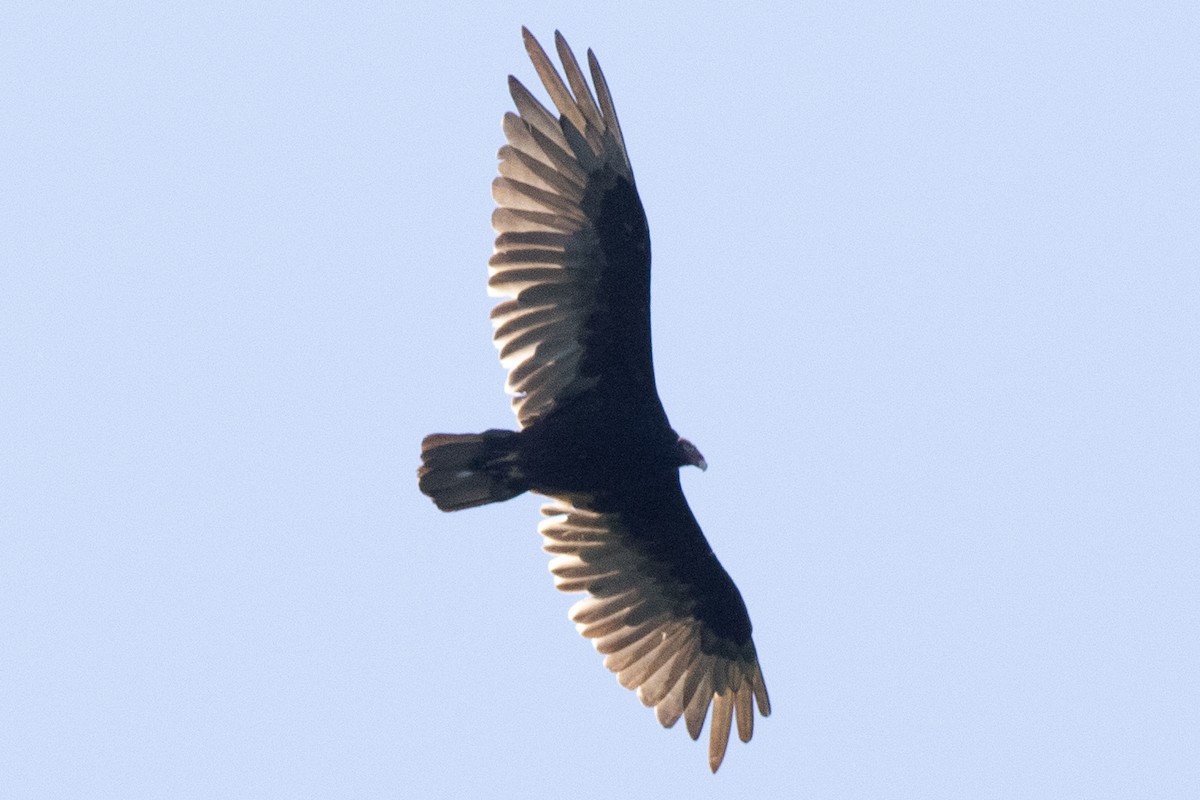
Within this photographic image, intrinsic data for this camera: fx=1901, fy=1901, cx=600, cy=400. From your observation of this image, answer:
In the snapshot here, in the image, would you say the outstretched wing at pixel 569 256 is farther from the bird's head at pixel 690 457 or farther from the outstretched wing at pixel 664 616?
the outstretched wing at pixel 664 616

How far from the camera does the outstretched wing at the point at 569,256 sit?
9008 mm

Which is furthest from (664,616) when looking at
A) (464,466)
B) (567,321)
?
(567,321)

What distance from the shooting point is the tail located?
9.07 meters

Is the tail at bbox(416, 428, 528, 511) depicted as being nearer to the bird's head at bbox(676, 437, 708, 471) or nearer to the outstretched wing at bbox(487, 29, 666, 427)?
the outstretched wing at bbox(487, 29, 666, 427)

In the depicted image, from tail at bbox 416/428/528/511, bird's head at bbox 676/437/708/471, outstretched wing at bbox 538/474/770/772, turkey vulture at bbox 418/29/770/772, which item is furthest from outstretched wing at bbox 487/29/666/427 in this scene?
outstretched wing at bbox 538/474/770/772

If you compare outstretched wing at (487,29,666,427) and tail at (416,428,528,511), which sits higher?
outstretched wing at (487,29,666,427)

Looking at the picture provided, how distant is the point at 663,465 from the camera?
9.31m

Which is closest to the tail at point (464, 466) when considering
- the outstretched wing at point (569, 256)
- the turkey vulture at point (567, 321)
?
the turkey vulture at point (567, 321)

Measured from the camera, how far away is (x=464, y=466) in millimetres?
9094

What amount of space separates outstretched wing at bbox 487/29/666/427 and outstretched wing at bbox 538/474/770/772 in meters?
1.05

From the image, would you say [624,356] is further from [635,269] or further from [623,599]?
[623,599]

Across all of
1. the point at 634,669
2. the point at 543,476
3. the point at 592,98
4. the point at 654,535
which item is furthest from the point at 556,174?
the point at 634,669

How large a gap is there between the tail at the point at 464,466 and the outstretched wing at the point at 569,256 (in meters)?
0.20

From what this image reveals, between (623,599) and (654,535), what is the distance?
1.39 ft
